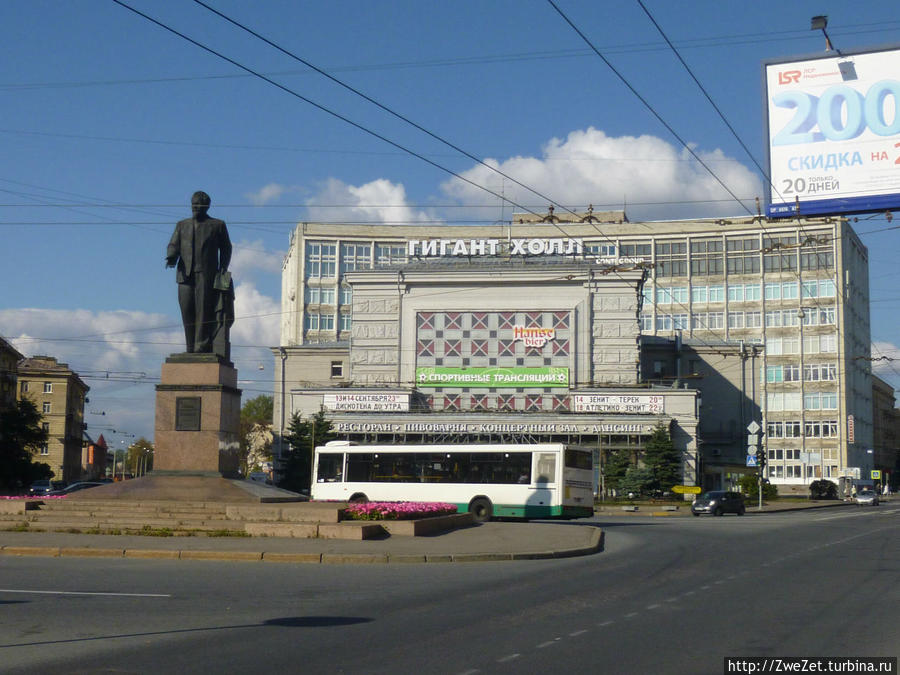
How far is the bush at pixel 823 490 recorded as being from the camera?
90550mm

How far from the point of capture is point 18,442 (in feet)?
231

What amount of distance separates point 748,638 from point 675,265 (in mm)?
105200

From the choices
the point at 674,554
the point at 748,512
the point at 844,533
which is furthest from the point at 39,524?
the point at 748,512

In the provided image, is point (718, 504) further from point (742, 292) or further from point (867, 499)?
point (742, 292)

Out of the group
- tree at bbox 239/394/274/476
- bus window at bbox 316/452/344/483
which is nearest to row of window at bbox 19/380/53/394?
tree at bbox 239/394/274/476

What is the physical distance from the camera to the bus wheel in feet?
131

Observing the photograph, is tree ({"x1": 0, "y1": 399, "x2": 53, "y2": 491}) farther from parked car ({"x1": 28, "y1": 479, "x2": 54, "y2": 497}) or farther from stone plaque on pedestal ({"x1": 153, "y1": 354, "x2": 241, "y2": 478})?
stone plaque on pedestal ({"x1": 153, "y1": 354, "x2": 241, "y2": 478})

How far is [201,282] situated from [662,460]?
48.3 m

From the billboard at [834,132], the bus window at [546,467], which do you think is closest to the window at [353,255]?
the bus window at [546,467]

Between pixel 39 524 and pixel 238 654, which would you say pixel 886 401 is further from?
pixel 238 654

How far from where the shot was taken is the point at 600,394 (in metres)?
76.0

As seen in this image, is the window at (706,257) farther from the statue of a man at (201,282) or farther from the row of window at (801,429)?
the statue of a man at (201,282)

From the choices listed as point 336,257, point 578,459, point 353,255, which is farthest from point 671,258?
point 578,459

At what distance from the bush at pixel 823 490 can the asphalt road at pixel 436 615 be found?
73551 mm
